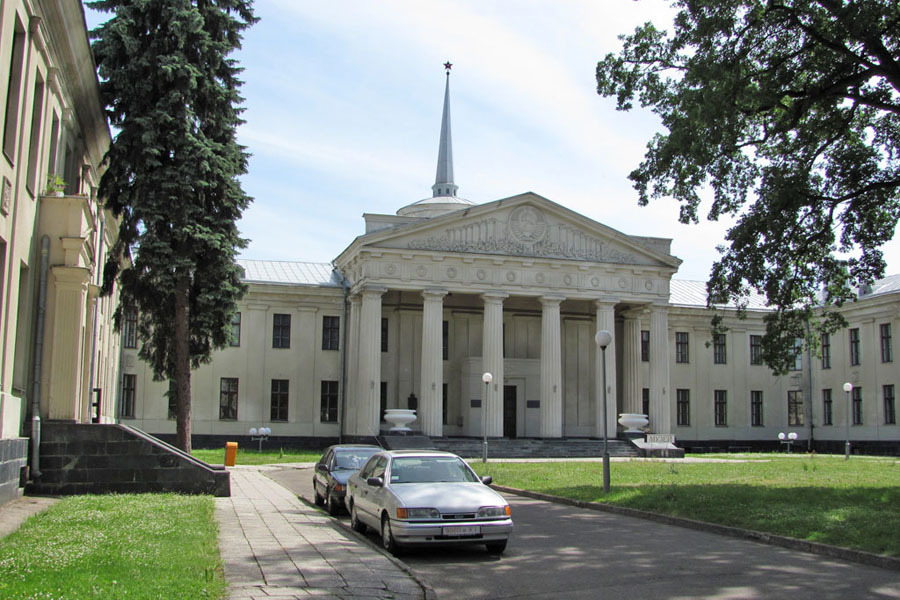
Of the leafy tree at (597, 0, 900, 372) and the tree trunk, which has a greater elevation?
the leafy tree at (597, 0, 900, 372)

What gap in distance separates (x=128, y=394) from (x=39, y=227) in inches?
1095

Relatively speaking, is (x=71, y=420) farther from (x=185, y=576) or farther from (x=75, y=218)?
(x=185, y=576)

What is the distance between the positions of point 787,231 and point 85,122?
1940 centimetres

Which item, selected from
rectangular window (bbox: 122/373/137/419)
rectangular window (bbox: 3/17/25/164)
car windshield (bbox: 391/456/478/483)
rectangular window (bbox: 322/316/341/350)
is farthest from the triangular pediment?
car windshield (bbox: 391/456/478/483)

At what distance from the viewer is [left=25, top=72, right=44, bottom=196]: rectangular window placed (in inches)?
685

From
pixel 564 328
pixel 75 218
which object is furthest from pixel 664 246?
pixel 75 218

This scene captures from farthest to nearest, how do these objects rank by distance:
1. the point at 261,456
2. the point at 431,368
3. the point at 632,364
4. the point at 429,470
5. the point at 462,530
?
1. the point at 632,364
2. the point at 431,368
3. the point at 261,456
4. the point at 429,470
5. the point at 462,530

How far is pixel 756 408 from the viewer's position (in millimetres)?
53031

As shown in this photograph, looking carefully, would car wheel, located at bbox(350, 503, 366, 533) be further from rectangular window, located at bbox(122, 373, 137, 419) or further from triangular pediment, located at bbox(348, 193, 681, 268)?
rectangular window, located at bbox(122, 373, 137, 419)

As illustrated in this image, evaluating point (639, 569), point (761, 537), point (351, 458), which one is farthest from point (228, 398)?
point (639, 569)

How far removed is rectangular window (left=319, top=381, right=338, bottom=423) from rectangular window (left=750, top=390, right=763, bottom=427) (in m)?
25.8

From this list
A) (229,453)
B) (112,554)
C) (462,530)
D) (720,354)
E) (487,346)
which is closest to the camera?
(112,554)

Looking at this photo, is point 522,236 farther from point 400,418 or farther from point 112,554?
point 112,554

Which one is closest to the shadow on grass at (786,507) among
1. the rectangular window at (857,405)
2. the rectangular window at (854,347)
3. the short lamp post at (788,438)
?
the short lamp post at (788,438)
